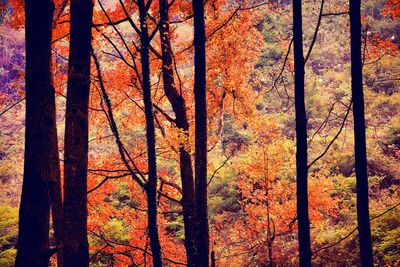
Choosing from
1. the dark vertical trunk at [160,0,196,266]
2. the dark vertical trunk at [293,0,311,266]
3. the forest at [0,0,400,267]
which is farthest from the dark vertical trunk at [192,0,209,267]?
the dark vertical trunk at [160,0,196,266]

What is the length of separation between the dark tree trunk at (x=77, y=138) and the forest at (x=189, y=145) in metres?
0.01

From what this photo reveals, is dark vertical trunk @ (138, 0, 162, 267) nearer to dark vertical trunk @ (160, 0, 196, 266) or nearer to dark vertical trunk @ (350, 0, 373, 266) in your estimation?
dark vertical trunk @ (160, 0, 196, 266)

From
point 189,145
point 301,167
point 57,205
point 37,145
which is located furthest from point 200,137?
point 189,145

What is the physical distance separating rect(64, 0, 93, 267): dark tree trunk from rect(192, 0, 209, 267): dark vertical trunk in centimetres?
141

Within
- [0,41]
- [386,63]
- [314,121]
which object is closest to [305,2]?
[386,63]

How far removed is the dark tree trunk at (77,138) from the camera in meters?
3.61

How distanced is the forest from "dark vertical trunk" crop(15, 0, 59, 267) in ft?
0.05

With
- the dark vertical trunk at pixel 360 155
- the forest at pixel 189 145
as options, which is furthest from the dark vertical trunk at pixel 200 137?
the dark vertical trunk at pixel 360 155

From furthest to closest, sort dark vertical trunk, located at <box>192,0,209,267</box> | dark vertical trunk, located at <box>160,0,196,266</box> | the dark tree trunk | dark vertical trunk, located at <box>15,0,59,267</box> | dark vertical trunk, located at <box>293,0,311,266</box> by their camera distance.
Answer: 1. dark vertical trunk, located at <box>160,0,196,266</box>
2. dark vertical trunk, located at <box>192,0,209,267</box>
3. dark vertical trunk, located at <box>293,0,311,266</box>
4. the dark tree trunk
5. dark vertical trunk, located at <box>15,0,59,267</box>

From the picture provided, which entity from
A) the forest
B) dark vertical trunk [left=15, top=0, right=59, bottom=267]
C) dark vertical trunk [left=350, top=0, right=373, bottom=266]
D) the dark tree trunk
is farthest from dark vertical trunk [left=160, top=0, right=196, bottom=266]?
dark vertical trunk [left=350, top=0, right=373, bottom=266]

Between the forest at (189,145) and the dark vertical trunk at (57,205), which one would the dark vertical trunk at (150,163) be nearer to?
the forest at (189,145)

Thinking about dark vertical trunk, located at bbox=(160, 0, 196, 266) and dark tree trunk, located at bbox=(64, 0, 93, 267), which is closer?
dark tree trunk, located at bbox=(64, 0, 93, 267)

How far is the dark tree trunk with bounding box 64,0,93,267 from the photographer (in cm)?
361

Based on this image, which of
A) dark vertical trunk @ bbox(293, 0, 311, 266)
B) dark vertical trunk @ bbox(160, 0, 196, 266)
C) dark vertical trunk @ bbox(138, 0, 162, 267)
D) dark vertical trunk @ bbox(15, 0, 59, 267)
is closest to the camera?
dark vertical trunk @ bbox(15, 0, 59, 267)
